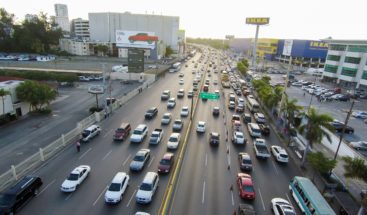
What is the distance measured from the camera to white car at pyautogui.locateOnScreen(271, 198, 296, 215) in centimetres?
2009

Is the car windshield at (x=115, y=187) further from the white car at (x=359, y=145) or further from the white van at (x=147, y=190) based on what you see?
the white car at (x=359, y=145)

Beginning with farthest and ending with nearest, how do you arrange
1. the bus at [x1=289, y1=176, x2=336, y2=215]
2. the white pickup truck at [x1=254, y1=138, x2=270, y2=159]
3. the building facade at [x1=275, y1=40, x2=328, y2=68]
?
the building facade at [x1=275, y1=40, x2=328, y2=68], the white pickup truck at [x1=254, y1=138, x2=270, y2=159], the bus at [x1=289, y1=176, x2=336, y2=215]

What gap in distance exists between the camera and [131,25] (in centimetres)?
16750

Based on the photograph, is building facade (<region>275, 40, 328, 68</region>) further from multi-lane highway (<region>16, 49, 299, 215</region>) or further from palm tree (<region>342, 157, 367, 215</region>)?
palm tree (<region>342, 157, 367, 215</region>)

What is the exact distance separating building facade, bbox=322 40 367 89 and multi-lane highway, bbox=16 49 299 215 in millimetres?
60693

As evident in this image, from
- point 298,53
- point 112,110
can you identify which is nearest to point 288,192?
point 112,110

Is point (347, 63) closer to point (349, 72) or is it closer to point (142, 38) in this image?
point (349, 72)

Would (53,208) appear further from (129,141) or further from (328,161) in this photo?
(328,161)

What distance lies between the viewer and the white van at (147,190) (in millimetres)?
21469

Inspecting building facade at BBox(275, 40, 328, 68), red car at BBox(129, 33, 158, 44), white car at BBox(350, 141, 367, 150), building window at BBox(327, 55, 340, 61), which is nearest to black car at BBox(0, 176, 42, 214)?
white car at BBox(350, 141, 367, 150)

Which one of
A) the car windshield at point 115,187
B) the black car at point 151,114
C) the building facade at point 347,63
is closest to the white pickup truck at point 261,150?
the car windshield at point 115,187

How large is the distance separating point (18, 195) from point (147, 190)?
1124cm

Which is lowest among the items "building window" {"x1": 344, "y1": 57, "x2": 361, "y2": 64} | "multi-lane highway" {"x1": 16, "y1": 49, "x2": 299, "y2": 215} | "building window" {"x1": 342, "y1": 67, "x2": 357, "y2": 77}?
"multi-lane highway" {"x1": 16, "y1": 49, "x2": 299, "y2": 215}

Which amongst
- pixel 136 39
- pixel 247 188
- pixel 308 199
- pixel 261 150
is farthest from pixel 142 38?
pixel 308 199
